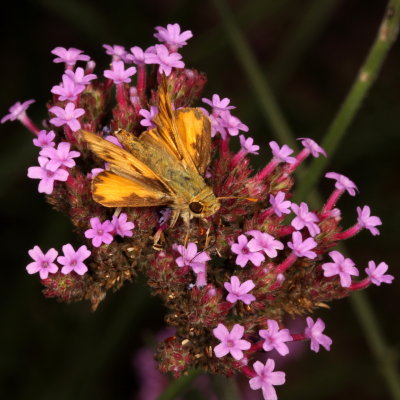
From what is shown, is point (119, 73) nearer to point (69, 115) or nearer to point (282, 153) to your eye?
point (69, 115)

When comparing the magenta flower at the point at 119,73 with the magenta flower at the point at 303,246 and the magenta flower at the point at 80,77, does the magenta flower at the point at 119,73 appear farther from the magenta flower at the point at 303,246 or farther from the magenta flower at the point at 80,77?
the magenta flower at the point at 303,246

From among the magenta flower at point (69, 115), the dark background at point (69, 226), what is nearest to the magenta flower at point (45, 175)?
the magenta flower at point (69, 115)

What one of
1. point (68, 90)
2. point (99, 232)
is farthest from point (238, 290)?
point (68, 90)

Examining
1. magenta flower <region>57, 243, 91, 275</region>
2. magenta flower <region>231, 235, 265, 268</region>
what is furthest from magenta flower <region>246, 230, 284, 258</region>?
magenta flower <region>57, 243, 91, 275</region>

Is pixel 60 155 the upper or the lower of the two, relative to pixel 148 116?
lower

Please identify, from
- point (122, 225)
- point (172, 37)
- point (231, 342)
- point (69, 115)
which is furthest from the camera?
point (172, 37)

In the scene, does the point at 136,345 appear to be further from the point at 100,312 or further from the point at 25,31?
the point at 25,31

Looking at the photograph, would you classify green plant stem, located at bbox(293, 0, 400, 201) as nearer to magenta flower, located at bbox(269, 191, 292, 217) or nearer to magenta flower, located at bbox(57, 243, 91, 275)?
magenta flower, located at bbox(269, 191, 292, 217)
